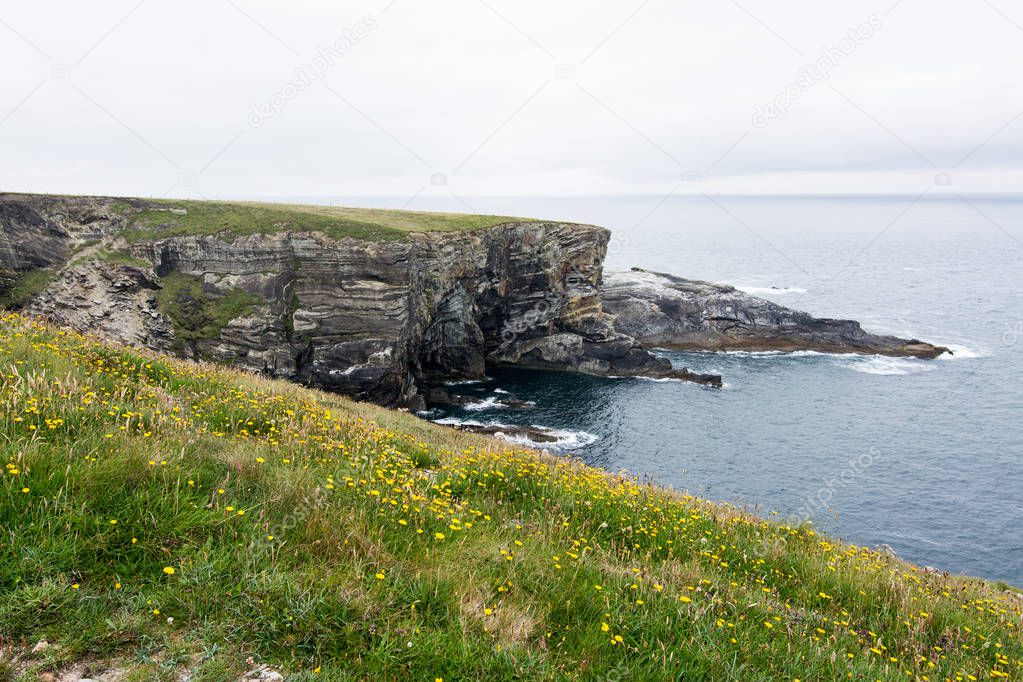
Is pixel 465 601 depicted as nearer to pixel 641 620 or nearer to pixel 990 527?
pixel 641 620

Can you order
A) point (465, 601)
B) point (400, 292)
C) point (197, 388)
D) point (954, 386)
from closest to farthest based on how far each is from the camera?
point (465, 601) < point (197, 388) < point (400, 292) < point (954, 386)

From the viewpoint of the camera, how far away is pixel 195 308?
52250 millimetres

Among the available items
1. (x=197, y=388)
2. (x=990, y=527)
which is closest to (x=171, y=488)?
(x=197, y=388)

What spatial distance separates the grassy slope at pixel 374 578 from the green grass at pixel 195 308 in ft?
153

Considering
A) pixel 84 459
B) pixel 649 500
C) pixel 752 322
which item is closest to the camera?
pixel 84 459

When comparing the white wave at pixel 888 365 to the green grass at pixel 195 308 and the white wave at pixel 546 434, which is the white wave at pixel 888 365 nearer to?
the white wave at pixel 546 434

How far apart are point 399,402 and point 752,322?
A: 55.6 m

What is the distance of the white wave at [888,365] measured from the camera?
7075 centimetres

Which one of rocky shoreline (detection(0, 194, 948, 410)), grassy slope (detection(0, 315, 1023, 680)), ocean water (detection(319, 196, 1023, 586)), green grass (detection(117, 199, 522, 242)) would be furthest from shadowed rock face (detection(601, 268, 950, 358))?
grassy slope (detection(0, 315, 1023, 680))

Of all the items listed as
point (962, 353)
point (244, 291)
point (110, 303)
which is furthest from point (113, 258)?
point (962, 353)

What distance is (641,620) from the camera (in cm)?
517

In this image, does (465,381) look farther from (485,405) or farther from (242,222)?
(242,222)

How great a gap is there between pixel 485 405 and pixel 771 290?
90.6m

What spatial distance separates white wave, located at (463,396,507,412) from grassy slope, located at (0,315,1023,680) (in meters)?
50.3
